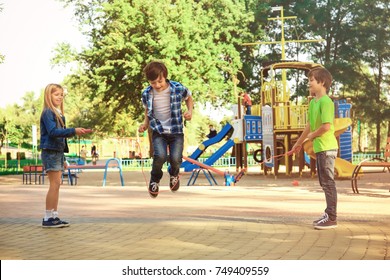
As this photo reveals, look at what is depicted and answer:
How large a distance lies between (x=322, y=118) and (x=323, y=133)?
15 centimetres

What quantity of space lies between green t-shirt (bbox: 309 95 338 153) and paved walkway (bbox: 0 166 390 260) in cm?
86

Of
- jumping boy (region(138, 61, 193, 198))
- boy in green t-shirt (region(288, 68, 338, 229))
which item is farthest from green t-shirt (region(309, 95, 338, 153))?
jumping boy (region(138, 61, 193, 198))

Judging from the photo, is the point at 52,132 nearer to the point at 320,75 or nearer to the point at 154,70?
the point at 154,70

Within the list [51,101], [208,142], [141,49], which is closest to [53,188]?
[51,101]

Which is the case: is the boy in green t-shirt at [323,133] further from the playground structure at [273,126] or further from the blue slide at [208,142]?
the blue slide at [208,142]

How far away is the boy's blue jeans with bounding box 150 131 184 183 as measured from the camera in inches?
251

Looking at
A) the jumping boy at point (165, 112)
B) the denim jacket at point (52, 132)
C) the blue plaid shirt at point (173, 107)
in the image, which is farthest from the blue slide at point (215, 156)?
the blue plaid shirt at point (173, 107)

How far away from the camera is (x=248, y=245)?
6293 millimetres

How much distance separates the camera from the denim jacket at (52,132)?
7.06 m

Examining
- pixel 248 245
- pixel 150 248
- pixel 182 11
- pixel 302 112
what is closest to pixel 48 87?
pixel 150 248

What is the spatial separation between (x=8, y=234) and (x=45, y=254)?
1.70 m

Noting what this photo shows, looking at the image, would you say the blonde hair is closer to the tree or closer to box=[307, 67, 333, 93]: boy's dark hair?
box=[307, 67, 333, 93]: boy's dark hair

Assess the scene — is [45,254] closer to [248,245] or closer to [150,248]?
[150,248]

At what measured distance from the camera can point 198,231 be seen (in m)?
7.39
